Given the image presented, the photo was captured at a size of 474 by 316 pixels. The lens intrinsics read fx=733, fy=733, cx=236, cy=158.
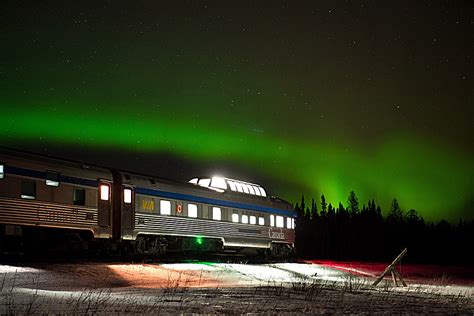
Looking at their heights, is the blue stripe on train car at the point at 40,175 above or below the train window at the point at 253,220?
above

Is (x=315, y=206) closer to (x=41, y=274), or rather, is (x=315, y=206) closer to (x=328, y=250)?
(x=328, y=250)

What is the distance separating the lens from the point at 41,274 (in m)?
23.0

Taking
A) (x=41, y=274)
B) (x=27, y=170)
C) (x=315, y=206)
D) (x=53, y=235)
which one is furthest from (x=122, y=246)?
(x=315, y=206)

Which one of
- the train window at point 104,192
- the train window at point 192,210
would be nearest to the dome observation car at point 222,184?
the train window at point 192,210

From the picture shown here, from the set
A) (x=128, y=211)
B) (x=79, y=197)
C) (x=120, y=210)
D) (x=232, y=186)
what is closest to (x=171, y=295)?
(x=79, y=197)

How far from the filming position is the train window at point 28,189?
26.2 m

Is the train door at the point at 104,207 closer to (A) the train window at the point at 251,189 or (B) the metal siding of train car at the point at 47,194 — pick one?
(B) the metal siding of train car at the point at 47,194

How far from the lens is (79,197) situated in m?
29.0

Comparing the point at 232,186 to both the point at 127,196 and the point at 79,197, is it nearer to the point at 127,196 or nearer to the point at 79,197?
the point at 127,196

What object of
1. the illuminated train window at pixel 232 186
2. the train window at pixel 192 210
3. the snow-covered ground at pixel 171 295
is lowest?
the snow-covered ground at pixel 171 295

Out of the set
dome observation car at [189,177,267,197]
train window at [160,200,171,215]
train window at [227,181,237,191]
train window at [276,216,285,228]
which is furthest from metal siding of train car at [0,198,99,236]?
train window at [276,216,285,228]

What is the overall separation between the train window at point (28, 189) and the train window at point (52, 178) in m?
0.77

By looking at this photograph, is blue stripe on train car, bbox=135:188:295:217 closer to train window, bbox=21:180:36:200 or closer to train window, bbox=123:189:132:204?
train window, bbox=123:189:132:204

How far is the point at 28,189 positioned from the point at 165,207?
30.8 feet
